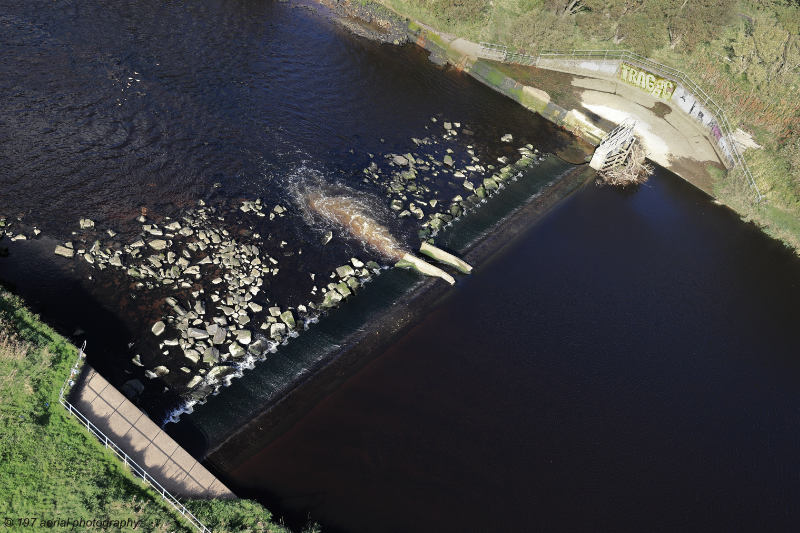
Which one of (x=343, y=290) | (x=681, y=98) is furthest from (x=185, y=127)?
(x=681, y=98)

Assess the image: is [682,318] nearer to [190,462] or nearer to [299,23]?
[190,462]

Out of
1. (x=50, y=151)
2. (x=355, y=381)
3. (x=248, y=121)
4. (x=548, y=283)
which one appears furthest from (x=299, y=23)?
(x=355, y=381)

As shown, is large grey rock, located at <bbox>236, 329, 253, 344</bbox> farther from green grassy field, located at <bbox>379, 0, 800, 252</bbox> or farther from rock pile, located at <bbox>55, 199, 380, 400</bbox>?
green grassy field, located at <bbox>379, 0, 800, 252</bbox>

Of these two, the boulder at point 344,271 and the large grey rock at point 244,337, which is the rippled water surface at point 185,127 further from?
the large grey rock at point 244,337

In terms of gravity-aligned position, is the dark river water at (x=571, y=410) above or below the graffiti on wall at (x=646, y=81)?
below

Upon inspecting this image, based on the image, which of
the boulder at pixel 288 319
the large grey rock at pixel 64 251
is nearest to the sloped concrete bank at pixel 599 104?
the boulder at pixel 288 319

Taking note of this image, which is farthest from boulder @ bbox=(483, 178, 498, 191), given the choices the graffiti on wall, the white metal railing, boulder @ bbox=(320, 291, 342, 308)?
the graffiti on wall
